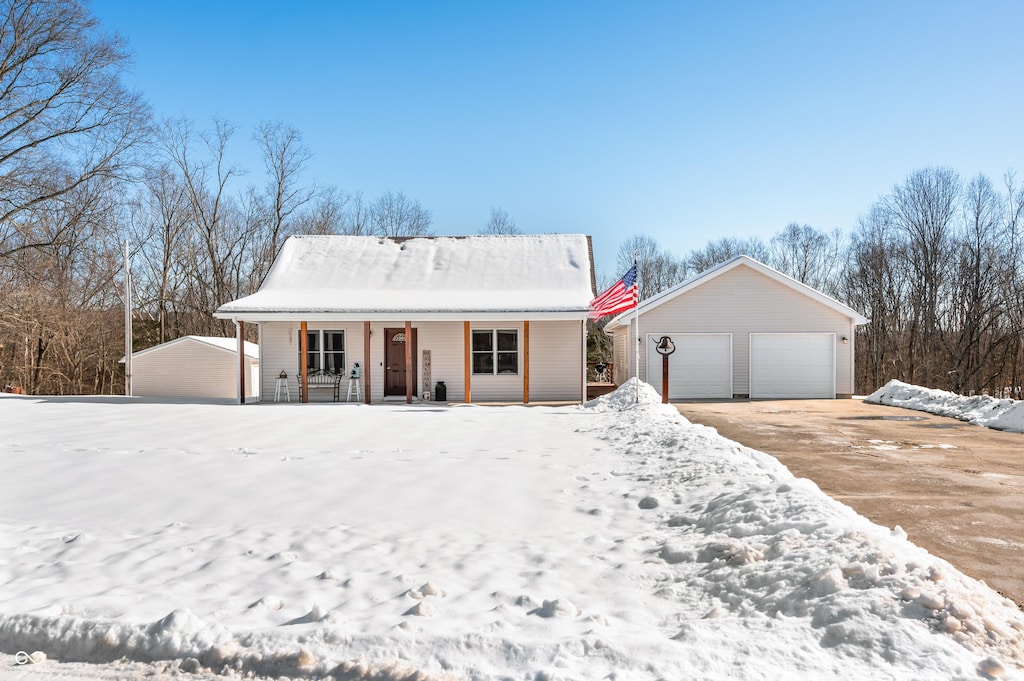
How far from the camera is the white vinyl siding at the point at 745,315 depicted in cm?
1895

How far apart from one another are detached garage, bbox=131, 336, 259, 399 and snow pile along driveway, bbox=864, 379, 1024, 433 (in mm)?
18737

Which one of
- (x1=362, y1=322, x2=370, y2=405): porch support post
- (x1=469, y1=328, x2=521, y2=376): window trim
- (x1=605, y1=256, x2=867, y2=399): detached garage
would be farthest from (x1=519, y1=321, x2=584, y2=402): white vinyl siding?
(x1=362, y1=322, x2=370, y2=405): porch support post

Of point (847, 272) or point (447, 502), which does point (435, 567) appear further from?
point (847, 272)

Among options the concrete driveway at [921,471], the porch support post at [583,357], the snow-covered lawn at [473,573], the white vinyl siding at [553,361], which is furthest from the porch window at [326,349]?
the snow-covered lawn at [473,573]

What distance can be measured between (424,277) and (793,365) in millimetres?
11633

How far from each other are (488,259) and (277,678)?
58.3 feet

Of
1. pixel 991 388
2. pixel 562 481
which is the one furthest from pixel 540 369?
pixel 991 388

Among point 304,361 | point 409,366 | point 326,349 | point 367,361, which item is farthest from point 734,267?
point 304,361

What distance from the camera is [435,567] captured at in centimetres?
399

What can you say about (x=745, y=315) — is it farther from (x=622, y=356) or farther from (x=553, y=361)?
(x=553, y=361)

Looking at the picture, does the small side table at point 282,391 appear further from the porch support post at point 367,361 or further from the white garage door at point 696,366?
the white garage door at point 696,366

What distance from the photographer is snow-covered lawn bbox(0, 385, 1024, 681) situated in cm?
281

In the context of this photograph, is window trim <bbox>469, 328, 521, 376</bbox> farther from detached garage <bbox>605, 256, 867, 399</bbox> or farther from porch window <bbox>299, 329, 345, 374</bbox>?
detached garage <bbox>605, 256, 867, 399</bbox>

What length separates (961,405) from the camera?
13328mm
